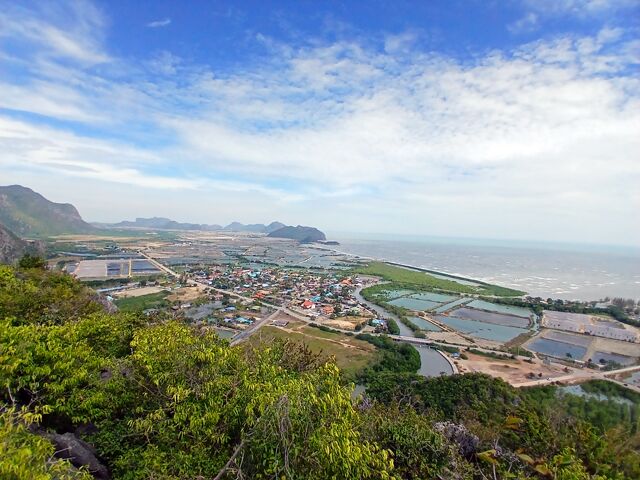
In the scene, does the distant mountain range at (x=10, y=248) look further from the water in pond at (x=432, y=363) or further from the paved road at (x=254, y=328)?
the water in pond at (x=432, y=363)

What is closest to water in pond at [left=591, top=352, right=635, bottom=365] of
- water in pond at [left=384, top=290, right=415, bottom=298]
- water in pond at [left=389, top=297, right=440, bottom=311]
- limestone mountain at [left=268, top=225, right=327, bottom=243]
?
water in pond at [left=389, top=297, right=440, bottom=311]

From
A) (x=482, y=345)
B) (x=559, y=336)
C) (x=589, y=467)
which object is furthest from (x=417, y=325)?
(x=589, y=467)

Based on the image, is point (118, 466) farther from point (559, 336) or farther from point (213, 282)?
point (213, 282)

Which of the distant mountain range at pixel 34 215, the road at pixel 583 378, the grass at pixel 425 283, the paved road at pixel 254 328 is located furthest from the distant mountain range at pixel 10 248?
the distant mountain range at pixel 34 215

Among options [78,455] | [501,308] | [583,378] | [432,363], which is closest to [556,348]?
[583,378]

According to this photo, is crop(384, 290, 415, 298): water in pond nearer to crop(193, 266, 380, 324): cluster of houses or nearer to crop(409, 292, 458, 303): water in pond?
crop(409, 292, 458, 303): water in pond

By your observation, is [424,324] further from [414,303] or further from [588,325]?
[588,325]
